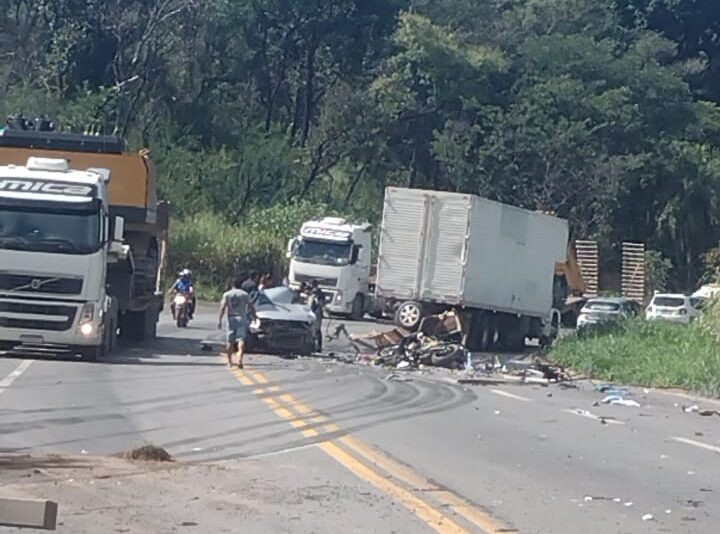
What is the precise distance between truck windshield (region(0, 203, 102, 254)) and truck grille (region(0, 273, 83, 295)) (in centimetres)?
49

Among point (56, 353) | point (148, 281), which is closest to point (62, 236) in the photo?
point (56, 353)

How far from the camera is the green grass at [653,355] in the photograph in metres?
27.1

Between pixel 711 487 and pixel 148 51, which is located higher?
pixel 148 51

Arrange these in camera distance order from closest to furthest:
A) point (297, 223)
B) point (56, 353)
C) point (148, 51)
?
point (56, 353) < point (297, 223) < point (148, 51)

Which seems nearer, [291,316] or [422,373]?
[422,373]

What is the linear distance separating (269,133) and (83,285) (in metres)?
46.4

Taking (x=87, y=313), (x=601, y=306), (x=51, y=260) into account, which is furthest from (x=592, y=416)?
(x=601, y=306)

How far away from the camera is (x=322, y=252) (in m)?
53.6

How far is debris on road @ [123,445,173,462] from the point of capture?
1333 cm

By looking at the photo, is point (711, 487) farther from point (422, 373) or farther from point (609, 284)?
point (609, 284)

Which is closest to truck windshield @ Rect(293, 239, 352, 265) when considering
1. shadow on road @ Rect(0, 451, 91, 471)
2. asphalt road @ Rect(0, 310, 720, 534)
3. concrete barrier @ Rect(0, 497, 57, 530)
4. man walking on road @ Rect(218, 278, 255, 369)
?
man walking on road @ Rect(218, 278, 255, 369)

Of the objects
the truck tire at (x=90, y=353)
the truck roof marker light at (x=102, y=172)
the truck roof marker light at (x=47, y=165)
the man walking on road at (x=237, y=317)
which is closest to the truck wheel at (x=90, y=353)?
the truck tire at (x=90, y=353)

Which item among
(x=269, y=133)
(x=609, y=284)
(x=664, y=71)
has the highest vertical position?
(x=664, y=71)

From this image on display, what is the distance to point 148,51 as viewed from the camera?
7006cm
